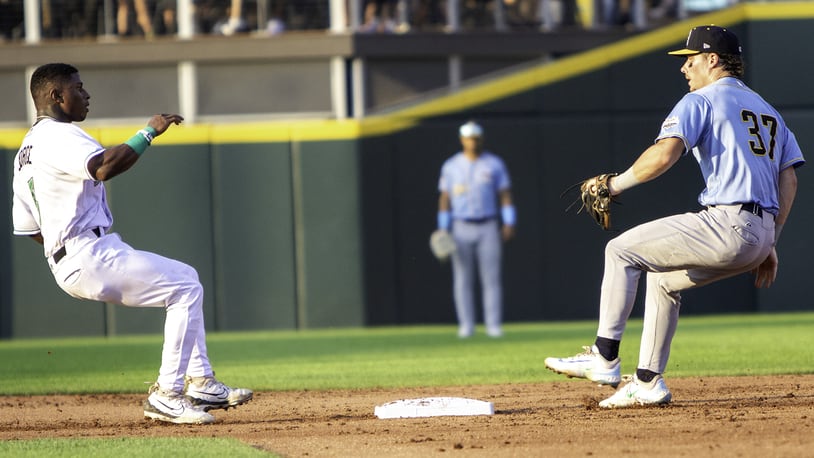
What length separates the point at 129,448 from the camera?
5.56m

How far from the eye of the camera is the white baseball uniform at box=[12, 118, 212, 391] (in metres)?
6.13

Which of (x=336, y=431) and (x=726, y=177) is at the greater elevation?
(x=726, y=177)

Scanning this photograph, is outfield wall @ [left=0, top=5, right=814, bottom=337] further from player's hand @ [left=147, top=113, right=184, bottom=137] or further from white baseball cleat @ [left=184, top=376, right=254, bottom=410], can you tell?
player's hand @ [left=147, top=113, right=184, bottom=137]

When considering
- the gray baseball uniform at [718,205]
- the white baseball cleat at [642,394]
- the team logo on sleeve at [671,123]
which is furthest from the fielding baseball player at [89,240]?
the team logo on sleeve at [671,123]

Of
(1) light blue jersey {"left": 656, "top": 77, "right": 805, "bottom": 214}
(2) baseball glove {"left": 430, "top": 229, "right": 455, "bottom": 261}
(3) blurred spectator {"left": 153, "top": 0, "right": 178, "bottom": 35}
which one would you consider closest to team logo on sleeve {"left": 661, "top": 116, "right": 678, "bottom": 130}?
(1) light blue jersey {"left": 656, "top": 77, "right": 805, "bottom": 214}

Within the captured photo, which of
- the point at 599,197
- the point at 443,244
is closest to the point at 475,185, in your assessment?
the point at 443,244

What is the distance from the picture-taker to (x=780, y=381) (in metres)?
7.72

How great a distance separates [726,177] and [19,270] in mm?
10026

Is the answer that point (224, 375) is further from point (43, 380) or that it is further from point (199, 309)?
point (199, 309)

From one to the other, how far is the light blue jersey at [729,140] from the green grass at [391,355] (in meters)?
2.68

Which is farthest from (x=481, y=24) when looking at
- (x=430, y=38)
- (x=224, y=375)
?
(x=224, y=375)

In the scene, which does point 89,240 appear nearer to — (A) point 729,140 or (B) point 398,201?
(A) point 729,140

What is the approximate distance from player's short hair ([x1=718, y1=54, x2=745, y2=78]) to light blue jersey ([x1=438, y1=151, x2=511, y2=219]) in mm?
6338

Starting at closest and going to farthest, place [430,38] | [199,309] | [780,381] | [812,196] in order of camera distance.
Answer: [199,309] → [780,381] → [812,196] → [430,38]
